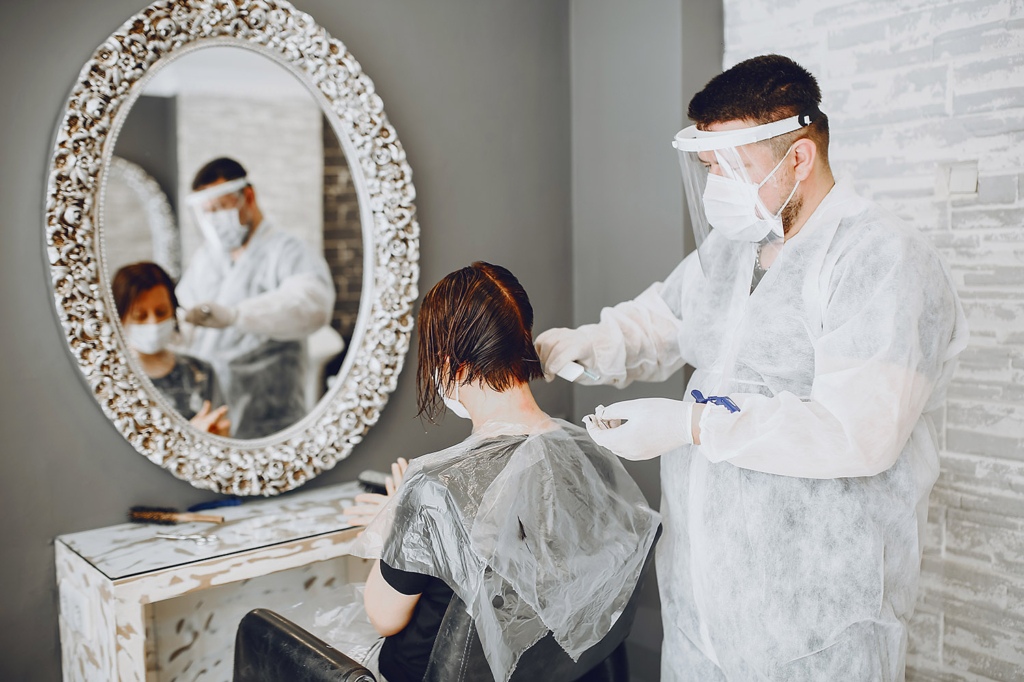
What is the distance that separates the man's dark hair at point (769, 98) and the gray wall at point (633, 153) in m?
0.68

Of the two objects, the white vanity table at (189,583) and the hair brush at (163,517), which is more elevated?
the hair brush at (163,517)

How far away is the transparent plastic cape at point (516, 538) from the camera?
3.92 ft

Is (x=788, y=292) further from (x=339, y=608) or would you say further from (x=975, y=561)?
(x=339, y=608)

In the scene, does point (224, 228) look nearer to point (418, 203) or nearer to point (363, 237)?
point (363, 237)

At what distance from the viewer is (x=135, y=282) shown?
61.2 inches

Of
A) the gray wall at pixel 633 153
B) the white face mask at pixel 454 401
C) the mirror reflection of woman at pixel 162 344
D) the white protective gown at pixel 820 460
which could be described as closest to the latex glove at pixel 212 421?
the mirror reflection of woman at pixel 162 344

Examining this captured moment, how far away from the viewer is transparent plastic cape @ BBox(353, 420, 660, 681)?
3.92 ft

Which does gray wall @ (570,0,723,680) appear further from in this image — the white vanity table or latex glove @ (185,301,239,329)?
latex glove @ (185,301,239,329)

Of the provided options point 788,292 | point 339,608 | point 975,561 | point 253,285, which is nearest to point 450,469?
point 339,608

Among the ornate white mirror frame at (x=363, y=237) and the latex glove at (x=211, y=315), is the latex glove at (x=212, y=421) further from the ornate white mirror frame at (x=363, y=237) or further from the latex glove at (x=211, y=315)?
the latex glove at (x=211, y=315)

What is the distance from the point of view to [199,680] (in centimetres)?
168

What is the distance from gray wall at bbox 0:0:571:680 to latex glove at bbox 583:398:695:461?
81cm

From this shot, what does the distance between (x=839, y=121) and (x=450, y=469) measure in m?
1.26

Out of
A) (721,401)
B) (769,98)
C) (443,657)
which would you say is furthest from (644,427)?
(769,98)
